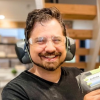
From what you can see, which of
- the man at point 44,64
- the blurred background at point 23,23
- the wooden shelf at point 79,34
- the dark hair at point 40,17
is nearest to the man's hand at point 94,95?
the man at point 44,64

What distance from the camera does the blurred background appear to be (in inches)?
72.6

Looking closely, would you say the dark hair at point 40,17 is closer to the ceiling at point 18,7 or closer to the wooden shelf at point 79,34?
the wooden shelf at point 79,34

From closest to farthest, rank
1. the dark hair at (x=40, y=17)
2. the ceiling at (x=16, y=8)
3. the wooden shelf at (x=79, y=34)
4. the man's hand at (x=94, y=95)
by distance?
the man's hand at (x=94, y=95) < the dark hair at (x=40, y=17) < the wooden shelf at (x=79, y=34) < the ceiling at (x=16, y=8)

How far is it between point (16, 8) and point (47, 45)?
216 cm

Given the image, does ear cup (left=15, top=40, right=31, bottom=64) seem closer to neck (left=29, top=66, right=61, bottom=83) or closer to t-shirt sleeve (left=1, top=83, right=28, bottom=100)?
neck (left=29, top=66, right=61, bottom=83)

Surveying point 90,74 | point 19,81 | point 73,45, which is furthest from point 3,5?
point 90,74

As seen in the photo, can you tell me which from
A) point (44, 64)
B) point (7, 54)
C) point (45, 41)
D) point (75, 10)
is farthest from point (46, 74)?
point (7, 54)

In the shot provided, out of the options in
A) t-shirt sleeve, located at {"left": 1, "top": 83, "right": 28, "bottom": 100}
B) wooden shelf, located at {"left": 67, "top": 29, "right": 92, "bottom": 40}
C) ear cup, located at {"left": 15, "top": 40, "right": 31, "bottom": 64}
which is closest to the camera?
t-shirt sleeve, located at {"left": 1, "top": 83, "right": 28, "bottom": 100}

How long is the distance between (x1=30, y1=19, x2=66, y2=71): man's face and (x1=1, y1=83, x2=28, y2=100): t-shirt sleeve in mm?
170

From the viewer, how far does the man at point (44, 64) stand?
0.90m

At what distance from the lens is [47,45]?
3.03 feet

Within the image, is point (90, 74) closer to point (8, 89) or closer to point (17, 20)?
point (8, 89)

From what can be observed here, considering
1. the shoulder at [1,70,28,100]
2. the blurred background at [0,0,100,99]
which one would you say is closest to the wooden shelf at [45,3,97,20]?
the blurred background at [0,0,100,99]

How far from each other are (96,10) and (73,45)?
835mm
